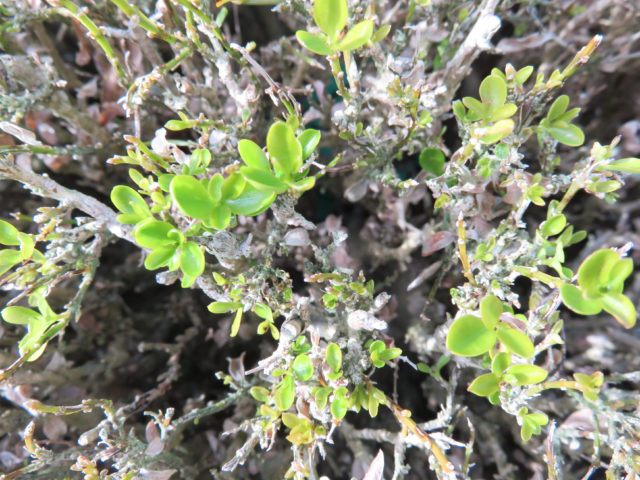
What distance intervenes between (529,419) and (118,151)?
2.94ft

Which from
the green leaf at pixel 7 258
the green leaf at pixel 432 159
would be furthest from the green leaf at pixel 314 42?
the green leaf at pixel 7 258

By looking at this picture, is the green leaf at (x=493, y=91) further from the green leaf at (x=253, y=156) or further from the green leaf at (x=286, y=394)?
the green leaf at (x=286, y=394)

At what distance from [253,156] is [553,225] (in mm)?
411

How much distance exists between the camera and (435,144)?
2.54 ft

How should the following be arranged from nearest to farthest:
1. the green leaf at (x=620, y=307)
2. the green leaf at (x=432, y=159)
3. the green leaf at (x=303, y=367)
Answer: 1. the green leaf at (x=620, y=307)
2. the green leaf at (x=303, y=367)
3. the green leaf at (x=432, y=159)

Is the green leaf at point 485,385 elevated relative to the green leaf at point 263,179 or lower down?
lower down

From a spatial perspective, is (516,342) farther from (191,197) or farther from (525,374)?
(191,197)

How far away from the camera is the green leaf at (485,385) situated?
0.53 meters

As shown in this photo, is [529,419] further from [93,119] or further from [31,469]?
[93,119]

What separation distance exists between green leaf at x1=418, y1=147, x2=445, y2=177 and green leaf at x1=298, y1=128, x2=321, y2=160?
240 mm

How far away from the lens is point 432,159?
0.72 metres

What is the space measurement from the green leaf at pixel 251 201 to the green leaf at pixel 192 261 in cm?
6

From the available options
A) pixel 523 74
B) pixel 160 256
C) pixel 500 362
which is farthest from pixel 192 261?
pixel 523 74

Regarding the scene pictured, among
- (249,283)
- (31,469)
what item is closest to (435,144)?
(249,283)
